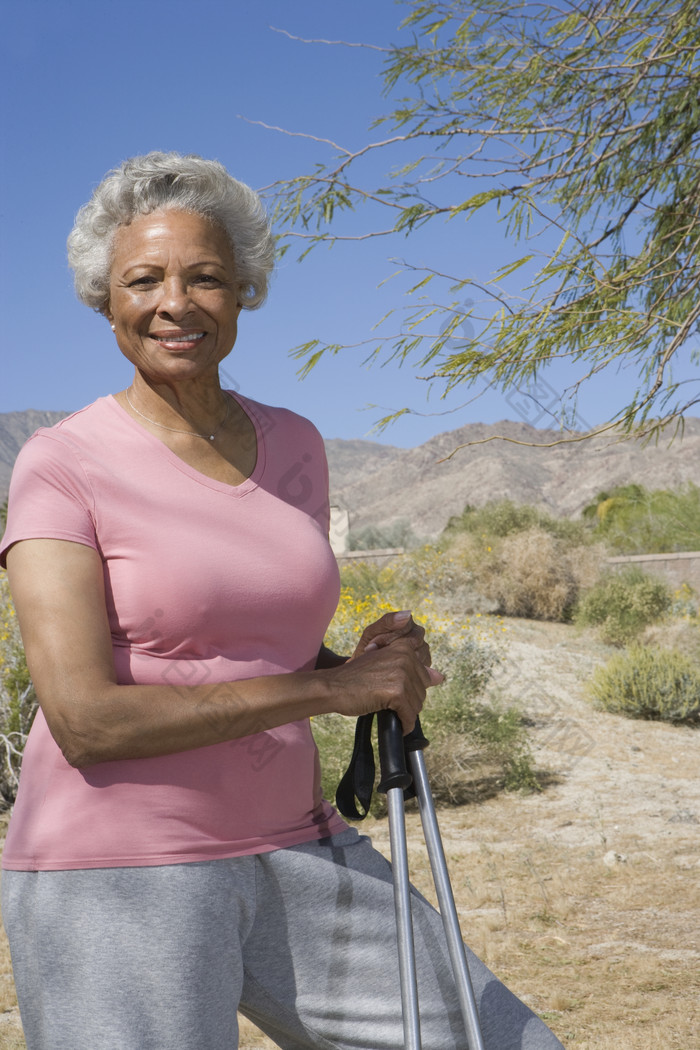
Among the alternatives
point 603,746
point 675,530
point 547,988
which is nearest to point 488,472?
point 675,530

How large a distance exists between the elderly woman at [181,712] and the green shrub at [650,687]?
7.26m

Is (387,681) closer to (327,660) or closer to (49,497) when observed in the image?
(327,660)

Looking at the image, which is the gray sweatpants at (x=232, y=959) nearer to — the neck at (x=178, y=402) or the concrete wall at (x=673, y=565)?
the neck at (x=178, y=402)

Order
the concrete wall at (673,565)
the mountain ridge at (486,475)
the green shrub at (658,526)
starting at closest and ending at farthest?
the concrete wall at (673,565) → the green shrub at (658,526) → the mountain ridge at (486,475)

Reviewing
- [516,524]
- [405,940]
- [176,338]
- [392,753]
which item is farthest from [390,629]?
[516,524]

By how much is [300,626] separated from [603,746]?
6.79 meters

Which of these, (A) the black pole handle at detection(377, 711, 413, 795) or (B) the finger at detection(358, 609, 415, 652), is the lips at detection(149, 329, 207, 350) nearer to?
(B) the finger at detection(358, 609, 415, 652)

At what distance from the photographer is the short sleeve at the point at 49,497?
1474 mm

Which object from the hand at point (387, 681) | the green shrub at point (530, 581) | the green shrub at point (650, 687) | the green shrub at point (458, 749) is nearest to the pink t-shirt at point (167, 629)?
the hand at point (387, 681)

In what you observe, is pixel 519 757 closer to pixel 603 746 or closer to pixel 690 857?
pixel 603 746

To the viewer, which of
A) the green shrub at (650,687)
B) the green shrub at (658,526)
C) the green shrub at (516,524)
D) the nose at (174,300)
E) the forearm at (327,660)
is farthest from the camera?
the green shrub at (658,526)

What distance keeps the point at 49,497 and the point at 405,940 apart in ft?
2.77

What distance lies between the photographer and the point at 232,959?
150 cm

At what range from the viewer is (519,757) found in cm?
721
